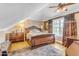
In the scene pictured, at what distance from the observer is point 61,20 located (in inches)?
92.8

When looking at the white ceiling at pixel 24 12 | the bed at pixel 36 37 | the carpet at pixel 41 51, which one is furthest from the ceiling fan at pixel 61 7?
the carpet at pixel 41 51

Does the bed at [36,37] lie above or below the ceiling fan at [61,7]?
below

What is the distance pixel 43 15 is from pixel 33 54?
0.55m

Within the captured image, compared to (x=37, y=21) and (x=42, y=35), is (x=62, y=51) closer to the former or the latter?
(x=42, y=35)

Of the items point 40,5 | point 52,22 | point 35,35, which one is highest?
point 40,5

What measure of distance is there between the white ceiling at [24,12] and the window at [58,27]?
8 cm

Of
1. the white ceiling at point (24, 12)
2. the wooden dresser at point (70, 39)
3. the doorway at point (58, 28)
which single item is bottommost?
the wooden dresser at point (70, 39)

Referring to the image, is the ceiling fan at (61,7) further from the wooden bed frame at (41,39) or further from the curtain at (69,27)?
the wooden bed frame at (41,39)

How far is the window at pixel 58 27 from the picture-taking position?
92.6 inches

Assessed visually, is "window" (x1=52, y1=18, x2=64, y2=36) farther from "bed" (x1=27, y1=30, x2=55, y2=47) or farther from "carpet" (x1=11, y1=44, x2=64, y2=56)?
"carpet" (x1=11, y1=44, x2=64, y2=56)

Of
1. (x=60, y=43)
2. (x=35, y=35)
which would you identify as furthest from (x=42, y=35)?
(x=60, y=43)

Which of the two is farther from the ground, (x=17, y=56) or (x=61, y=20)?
(x=61, y=20)

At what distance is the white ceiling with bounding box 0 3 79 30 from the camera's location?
91.8 inches

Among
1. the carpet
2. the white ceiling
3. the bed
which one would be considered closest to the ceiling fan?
the white ceiling
